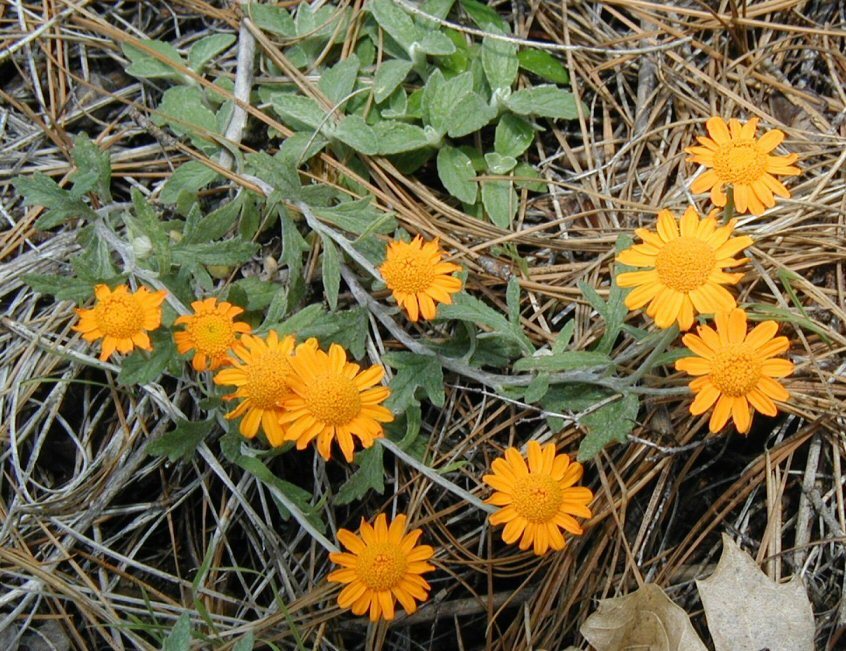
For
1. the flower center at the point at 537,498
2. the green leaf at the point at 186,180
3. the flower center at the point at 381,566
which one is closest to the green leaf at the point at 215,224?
the green leaf at the point at 186,180

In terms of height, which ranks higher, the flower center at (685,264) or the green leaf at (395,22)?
the green leaf at (395,22)

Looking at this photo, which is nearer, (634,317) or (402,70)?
(634,317)

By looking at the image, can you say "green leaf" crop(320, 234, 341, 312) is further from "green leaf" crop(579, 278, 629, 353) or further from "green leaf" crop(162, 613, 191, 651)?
"green leaf" crop(162, 613, 191, 651)

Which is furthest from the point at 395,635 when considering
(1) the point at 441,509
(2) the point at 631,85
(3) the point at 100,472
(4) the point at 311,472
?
(2) the point at 631,85

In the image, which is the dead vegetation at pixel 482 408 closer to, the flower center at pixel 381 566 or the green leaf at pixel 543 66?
the green leaf at pixel 543 66

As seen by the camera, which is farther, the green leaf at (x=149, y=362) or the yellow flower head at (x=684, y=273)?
the green leaf at (x=149, y=362)

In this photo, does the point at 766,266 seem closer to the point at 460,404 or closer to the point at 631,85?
the point at 631,85

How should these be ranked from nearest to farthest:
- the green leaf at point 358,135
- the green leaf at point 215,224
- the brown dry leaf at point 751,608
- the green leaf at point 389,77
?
1. the brown dry leaf at point 751,608
2. the green leaf at point 215,224
3. the green leaf at point 358,135
4. the green leaf at point 389,77

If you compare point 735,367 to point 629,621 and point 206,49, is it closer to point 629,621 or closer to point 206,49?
point 629,621
